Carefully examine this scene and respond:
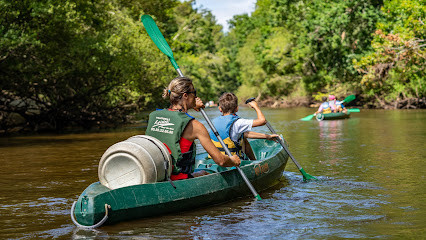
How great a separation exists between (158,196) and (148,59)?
72.1ft

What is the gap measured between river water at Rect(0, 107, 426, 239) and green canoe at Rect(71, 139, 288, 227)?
0.31 feet

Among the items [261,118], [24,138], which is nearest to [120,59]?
[24,138]

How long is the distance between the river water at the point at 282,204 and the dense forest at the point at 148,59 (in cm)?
659

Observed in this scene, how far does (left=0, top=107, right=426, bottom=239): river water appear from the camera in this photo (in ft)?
16.8

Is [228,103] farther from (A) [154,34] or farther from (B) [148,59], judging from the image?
(B) [148,59]

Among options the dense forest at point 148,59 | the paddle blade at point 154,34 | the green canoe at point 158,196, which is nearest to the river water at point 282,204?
the green canoe at point 158,196

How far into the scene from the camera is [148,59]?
88.7 feet

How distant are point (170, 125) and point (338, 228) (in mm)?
1906

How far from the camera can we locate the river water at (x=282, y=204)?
5105 millimetres

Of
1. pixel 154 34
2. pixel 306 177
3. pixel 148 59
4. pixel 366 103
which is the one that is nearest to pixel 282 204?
pixel 306 177

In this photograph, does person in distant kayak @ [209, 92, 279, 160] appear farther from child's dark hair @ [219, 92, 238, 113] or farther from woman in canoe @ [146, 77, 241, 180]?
woman in canoe @ [146, 77, 241, 180]

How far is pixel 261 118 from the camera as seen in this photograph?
7.60m

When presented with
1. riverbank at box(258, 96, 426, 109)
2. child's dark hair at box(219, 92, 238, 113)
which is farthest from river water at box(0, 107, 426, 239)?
riverbank at box(258, 96, 426, 109)

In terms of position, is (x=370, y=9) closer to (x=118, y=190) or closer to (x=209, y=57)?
(x=209, y=57)
